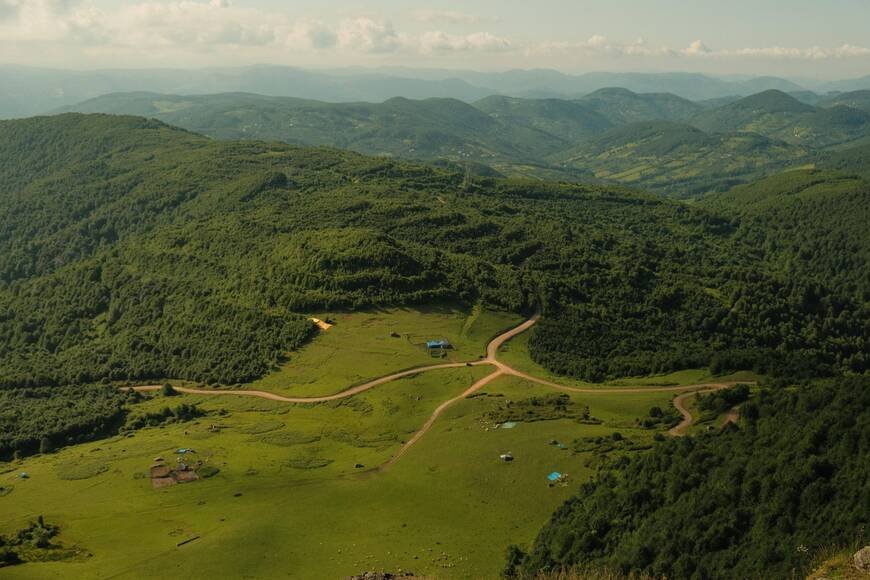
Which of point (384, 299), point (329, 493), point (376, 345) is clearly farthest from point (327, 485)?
point (384, 299)

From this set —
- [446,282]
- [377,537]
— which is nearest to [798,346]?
[446,282]

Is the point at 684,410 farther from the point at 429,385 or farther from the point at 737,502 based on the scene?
the point at 429,385

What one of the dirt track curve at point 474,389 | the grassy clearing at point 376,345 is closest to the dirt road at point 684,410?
the dirt track curve at point 474,389

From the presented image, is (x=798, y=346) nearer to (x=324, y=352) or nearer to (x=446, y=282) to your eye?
(x=446, y=282)

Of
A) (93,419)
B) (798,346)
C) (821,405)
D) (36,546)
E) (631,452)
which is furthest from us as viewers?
(798,346)

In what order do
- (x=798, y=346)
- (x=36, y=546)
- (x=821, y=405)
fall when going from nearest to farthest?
(x=821, y=405)
(x=36, y=546)
(x=798, y=346)

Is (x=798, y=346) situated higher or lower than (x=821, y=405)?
lower
